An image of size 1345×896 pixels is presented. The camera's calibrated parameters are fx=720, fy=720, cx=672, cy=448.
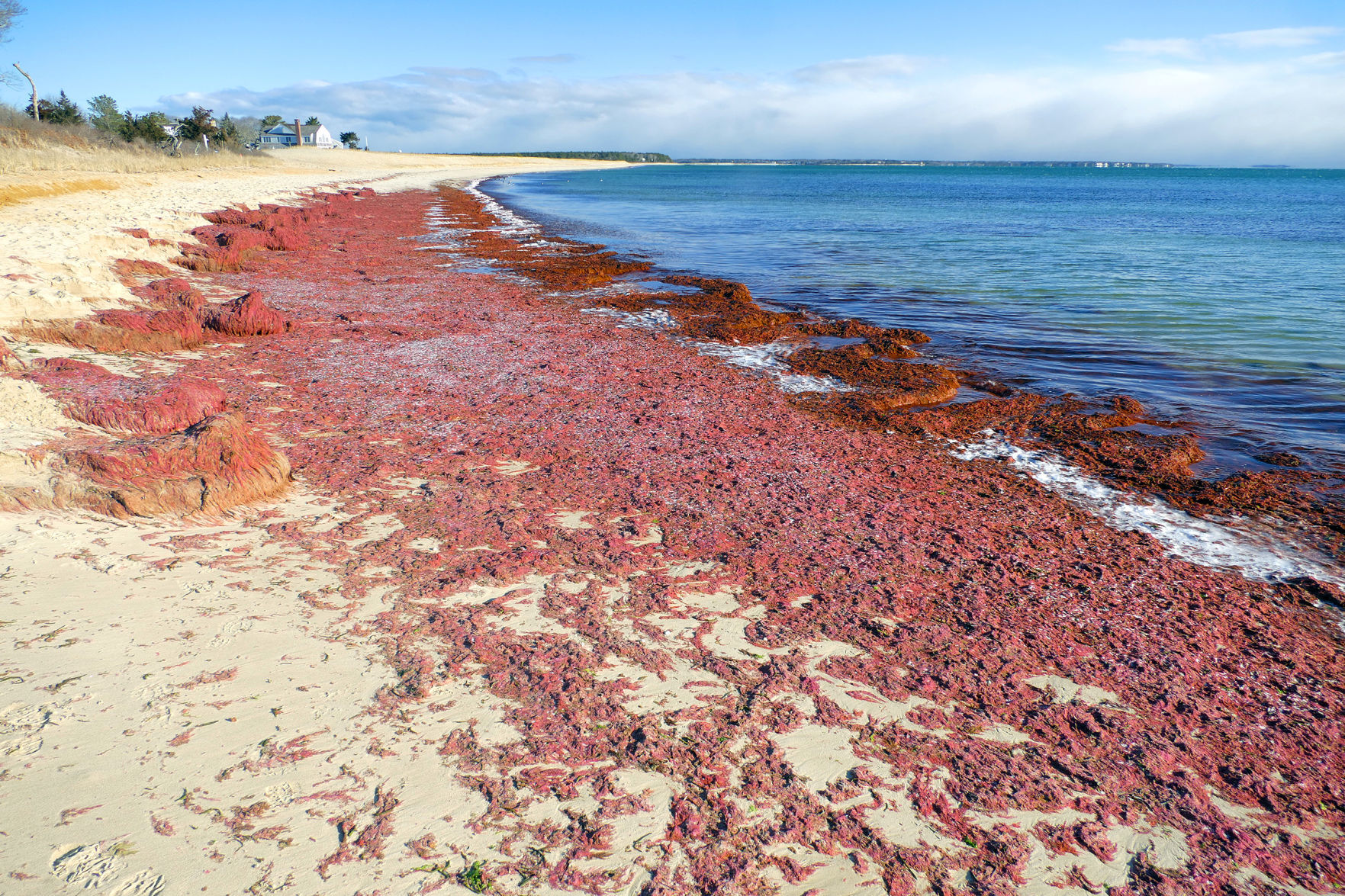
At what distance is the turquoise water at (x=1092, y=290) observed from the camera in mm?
8086

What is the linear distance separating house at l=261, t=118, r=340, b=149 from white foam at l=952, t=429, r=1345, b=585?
364ft

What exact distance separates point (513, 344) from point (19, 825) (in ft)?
22.8

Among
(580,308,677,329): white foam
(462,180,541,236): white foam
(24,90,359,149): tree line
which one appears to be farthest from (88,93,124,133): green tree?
(580,308,677,329): white foam

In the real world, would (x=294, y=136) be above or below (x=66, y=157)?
above

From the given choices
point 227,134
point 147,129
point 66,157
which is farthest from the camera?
point 227,134

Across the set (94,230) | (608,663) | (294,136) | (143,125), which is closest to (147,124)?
(143,125)

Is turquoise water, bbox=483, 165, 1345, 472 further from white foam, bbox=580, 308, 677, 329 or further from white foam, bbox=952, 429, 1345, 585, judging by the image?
white foam, bbox=580, 308, 677, 329

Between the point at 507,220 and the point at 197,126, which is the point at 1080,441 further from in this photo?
the point at 197,126

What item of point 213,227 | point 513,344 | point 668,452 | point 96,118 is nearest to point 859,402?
point 668,452

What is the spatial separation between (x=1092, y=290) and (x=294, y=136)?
4392 inches

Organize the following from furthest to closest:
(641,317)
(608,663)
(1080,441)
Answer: (641,317), (1080,441), (608,663)

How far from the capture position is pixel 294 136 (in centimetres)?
9950

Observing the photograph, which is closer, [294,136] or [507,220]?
[507,220]

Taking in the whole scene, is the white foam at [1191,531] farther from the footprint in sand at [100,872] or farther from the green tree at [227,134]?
the green tree at [227,134]
